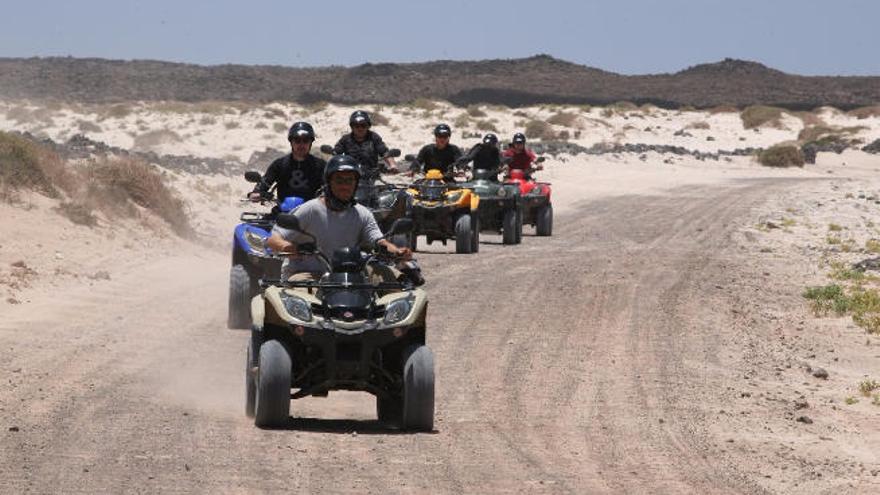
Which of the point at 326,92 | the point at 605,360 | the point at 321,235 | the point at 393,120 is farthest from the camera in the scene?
the point at 326,92

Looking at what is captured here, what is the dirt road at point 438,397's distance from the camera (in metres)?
9.38

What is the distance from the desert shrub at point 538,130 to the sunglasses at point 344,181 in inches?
2913

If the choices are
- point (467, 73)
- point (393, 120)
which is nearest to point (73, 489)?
point (393, 120)

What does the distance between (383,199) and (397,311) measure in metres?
11.6

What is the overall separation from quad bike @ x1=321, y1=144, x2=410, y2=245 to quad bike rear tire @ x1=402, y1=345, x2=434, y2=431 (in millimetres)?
10009

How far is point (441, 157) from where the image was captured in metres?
24.7

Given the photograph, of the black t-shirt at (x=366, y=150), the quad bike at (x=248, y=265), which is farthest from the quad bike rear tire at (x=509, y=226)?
the quad bike at (x=248, y=265)

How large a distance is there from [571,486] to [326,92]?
5632 inches

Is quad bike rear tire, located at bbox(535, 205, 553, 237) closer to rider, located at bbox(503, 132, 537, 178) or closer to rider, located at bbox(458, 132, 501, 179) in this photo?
rider, located at bbox(503, 132, 537, 178)

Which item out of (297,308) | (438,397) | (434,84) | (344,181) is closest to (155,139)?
(438,397)

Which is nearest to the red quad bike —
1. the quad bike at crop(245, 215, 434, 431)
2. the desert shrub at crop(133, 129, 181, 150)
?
the quad bike at crop(245, 215, 434, 431)

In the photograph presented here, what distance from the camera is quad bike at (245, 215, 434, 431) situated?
34.4ft

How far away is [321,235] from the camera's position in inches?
450

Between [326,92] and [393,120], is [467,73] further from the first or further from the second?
[393,120]
